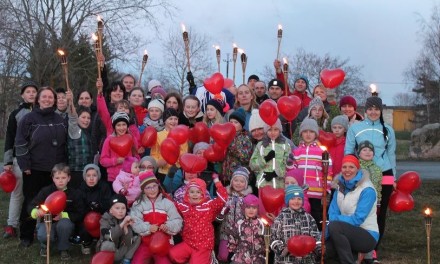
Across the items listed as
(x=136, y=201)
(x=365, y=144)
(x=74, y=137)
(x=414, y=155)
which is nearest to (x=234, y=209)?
(x=136, y=201)

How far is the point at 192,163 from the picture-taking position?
7059 mm

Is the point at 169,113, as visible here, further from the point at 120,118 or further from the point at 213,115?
the point at 120,118

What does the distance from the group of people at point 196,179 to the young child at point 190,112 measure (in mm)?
16

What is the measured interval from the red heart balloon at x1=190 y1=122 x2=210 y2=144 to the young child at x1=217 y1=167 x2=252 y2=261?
2.66ft

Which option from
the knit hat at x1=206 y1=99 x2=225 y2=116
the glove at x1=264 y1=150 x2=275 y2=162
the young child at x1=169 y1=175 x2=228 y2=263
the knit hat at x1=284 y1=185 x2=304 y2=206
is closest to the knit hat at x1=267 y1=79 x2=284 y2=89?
the knit hat at x1=206 y1=99 x2=225 y2=116

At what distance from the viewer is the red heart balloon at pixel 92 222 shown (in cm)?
721

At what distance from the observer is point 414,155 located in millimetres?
21219

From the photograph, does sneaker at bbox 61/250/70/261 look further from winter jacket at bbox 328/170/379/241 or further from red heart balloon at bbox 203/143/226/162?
winter jacket at bbox 328/170/379/241

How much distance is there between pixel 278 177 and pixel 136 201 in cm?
175

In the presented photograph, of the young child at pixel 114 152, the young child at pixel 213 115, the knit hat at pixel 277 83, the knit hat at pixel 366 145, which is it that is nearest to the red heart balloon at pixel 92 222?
the young child at pixel 114 152

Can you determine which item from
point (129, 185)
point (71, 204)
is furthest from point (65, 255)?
point (129, 185)

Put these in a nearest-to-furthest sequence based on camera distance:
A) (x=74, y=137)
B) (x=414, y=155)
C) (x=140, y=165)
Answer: (x=140, y=165)
(x=74, y=137)
(x=414, y=155)

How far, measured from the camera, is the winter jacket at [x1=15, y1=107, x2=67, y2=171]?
774cm

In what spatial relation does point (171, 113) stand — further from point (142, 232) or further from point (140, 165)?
point (142, 232)
